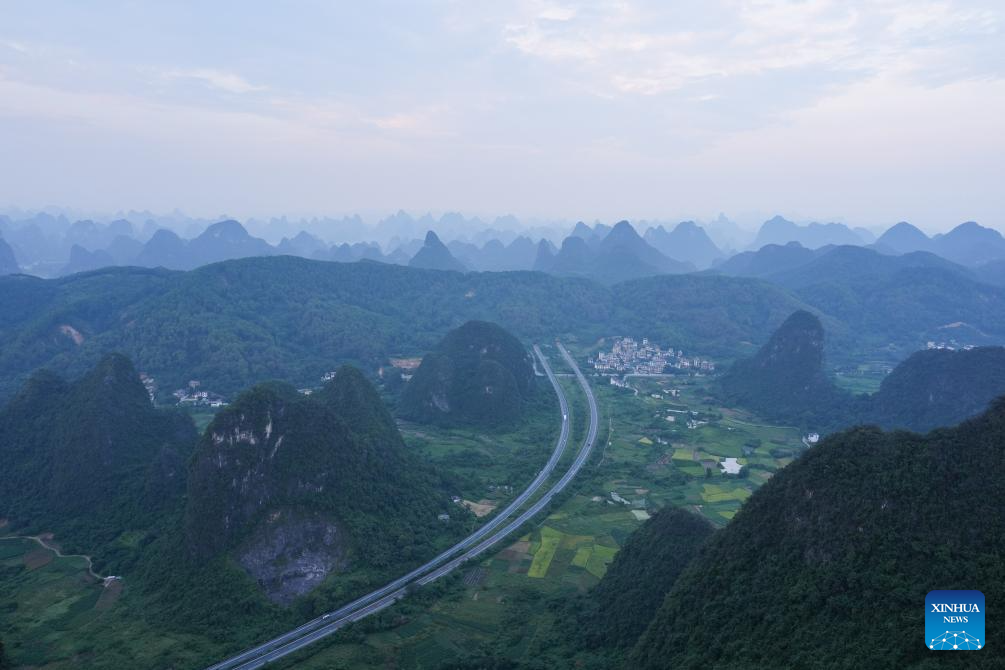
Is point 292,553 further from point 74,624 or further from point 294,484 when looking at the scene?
point 74,624

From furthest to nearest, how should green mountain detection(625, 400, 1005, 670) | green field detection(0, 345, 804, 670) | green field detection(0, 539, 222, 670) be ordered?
green field detection(0, 345, 804, 670) < green field detection(0, 539, 222, 670) < green mountain detection(625, 400, 1005, 670)

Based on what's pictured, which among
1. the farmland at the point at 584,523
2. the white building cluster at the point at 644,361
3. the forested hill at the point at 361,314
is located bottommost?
the farmland at the point at 584,523

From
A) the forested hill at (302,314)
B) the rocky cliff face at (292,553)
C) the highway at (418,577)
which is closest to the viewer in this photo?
the highway at (418,577)

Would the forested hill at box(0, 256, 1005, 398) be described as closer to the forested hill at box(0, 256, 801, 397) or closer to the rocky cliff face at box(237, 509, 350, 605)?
the forested hill at box(0, 256, 801, 397)

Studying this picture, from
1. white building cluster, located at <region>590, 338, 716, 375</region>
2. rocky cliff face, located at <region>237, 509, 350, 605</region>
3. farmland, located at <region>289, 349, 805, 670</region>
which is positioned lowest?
farmland, located at <region>289, 349, 805, 670</region>

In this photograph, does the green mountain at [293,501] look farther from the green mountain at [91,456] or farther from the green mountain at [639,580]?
the green mountain at [639,580]

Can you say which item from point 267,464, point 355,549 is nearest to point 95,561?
point 267,464

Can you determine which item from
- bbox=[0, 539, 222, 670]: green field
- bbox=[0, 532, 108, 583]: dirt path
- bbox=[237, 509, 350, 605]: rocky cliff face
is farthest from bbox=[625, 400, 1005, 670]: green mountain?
bbox=[0, 532, 108, 583]: dirt path

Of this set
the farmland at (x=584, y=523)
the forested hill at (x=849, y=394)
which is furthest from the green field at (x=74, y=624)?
the forested hill at (x=849, y=394)
